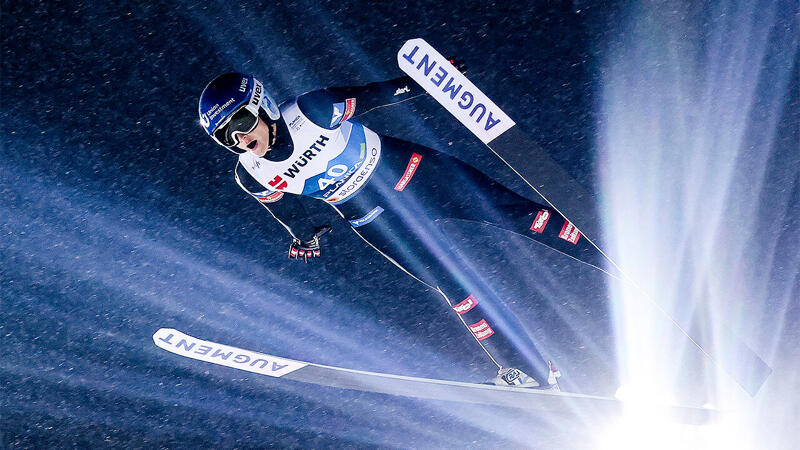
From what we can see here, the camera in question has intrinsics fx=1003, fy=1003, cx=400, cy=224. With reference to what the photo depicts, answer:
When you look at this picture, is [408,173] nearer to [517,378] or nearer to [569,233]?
[569,233]

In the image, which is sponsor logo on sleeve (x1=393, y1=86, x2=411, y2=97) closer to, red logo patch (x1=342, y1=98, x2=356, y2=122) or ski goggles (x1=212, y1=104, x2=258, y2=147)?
red logo patch (x1=342, y1=98, x2=356, y2=122)

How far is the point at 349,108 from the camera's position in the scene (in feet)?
15.2

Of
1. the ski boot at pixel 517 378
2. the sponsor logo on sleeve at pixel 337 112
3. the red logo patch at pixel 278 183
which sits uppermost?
the sponsor logo on sleeve at pixel 337 112

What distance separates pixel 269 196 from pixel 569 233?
1543 millimetres

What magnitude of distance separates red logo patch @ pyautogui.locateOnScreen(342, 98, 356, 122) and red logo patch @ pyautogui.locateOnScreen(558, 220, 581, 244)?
50.2 inches

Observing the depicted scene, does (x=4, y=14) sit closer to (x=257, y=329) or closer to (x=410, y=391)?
(x=257, y=329)

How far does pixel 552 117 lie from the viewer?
5.70m

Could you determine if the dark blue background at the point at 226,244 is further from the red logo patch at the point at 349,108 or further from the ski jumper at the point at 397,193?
the red logo patch at the point at 349,108

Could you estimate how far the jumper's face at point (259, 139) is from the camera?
454 centimetres

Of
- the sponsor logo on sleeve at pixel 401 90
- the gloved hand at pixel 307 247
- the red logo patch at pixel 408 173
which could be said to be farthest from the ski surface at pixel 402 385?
the sponsor logo on sleeve at pixel 401 90

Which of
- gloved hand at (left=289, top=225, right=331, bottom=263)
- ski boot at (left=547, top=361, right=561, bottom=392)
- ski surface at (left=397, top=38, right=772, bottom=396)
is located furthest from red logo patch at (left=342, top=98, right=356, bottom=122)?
ski boot at (left=547, top=361, right=561, bottom=392)

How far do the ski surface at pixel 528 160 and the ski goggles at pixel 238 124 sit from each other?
0.76m

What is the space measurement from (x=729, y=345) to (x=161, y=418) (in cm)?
350

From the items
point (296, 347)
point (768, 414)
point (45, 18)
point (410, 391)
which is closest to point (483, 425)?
point (410, 391)
